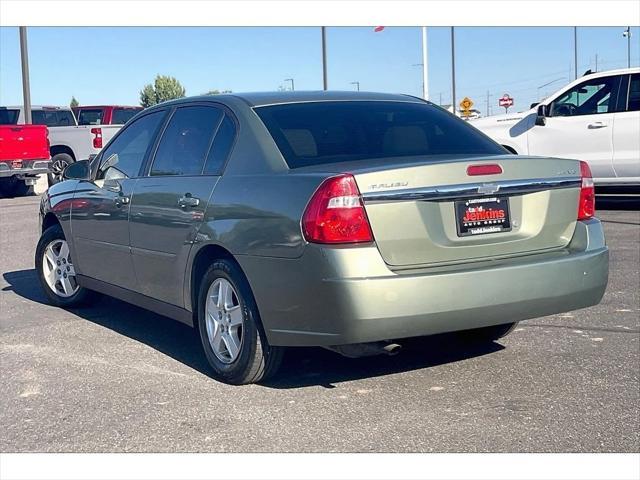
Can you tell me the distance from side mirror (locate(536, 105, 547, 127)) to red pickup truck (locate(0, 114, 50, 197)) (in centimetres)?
1101

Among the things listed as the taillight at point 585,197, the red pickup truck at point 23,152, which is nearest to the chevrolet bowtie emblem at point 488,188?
the taillight at point 585,197

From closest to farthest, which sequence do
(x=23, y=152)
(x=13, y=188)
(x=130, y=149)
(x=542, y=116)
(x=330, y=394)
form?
(x=330, y=394), (x=130, y=149), (x=542, y=116), (x=23, y=152), (x=13, y=188)

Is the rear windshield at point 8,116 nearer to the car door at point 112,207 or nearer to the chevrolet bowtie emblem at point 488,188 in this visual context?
the car door at point 112,207

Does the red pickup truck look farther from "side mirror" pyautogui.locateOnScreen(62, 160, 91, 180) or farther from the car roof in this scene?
the car roof

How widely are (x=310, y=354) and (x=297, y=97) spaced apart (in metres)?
1.60

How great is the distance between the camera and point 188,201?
4.95m

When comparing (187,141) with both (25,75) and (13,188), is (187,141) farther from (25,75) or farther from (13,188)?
(25,75)

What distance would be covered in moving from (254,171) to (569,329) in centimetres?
260

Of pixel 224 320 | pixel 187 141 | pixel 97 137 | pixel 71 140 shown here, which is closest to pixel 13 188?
pixel 71 140

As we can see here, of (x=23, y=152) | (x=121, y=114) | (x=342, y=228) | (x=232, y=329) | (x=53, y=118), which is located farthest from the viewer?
(x=121, y=114)

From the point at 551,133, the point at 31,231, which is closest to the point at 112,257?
the point at 31,231

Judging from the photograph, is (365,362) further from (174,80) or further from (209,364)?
(174,80)

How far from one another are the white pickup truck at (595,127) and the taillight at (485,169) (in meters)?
8.63

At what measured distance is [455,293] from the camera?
Answer: 4.13 m
